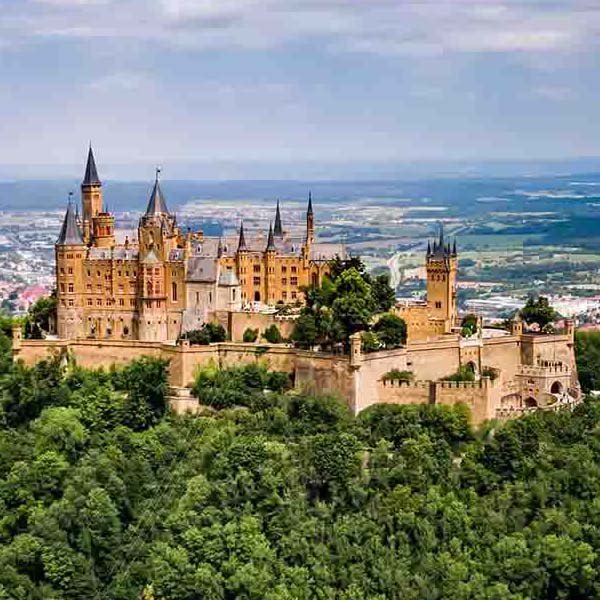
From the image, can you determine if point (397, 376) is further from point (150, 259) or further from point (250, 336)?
point (150, 259)

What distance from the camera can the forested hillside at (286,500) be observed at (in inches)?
1714

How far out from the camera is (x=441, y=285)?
2322 inches

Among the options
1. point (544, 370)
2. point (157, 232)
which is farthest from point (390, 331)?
point (157, 232)

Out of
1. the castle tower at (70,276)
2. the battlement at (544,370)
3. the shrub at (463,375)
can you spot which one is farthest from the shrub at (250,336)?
the battlement at (544,370)

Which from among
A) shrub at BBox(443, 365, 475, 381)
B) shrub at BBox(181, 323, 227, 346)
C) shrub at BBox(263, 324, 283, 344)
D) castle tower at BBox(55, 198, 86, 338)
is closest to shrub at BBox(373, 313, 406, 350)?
shrub at BBox(443, 365, 475, 381)

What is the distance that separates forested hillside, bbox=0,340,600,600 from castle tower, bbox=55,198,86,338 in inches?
177

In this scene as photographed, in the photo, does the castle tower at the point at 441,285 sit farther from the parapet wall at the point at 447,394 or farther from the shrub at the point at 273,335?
the parapet wall at the point at 447,394

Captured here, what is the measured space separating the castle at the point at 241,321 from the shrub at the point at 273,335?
0.28 meters

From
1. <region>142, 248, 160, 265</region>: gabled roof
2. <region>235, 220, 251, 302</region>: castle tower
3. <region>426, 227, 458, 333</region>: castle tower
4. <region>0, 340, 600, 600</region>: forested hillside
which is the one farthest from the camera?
<region>235, 220, 251, 302</region>: castle tower

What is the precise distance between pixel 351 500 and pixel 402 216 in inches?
5944

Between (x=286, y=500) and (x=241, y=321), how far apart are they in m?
11.5

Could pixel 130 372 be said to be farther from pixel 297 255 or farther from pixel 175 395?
pixel 297 255

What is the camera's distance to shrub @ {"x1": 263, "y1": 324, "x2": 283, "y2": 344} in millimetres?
55688

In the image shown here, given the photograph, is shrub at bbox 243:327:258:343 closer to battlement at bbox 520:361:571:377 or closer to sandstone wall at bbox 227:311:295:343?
sandstone wall at bbox 227:311:295:343
